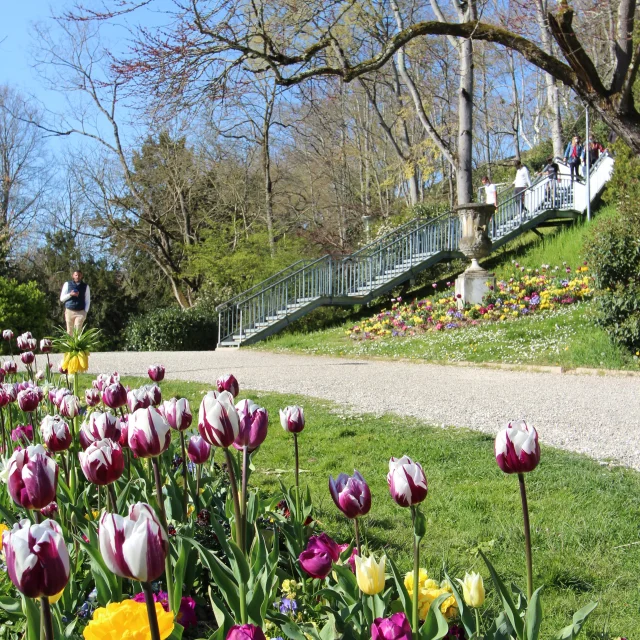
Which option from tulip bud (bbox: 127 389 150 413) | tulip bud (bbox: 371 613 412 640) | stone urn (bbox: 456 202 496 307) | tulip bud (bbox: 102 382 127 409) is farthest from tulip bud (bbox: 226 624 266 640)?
stone urn (bbox: 456 202 496 307)

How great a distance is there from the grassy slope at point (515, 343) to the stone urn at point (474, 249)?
1.26 metres

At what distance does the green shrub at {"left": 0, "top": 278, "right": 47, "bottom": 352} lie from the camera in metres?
19.2

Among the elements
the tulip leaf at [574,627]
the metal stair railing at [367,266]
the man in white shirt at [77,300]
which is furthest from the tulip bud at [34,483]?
the metal stair railing at [367,266]

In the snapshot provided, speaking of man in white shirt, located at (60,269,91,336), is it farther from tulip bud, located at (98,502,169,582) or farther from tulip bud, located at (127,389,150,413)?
tulip bud, located at (98,502,169,582)

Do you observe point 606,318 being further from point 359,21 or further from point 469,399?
point 359,21

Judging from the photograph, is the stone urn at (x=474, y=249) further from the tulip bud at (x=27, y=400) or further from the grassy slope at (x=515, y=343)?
the tulip bud at (x=27, y=400)

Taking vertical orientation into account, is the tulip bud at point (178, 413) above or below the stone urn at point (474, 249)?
below

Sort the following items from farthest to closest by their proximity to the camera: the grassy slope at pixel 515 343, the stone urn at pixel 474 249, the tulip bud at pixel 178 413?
the stone urn at pixel 474 249 < the grassy slope at pixel 515 343 < the tulip bud at pixel 178 413

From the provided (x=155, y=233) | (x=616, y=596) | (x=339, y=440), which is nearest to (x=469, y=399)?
(x=339, y=440)

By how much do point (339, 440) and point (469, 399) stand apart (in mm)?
2712

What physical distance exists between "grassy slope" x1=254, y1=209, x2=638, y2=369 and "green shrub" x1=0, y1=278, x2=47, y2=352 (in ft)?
24.1

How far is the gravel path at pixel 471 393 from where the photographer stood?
240 inches

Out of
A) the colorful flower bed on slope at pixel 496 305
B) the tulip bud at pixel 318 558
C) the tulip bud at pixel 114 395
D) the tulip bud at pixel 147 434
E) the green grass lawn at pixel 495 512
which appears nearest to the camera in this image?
the tulip bud at pixel 318 558

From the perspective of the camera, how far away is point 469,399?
7965 mm
